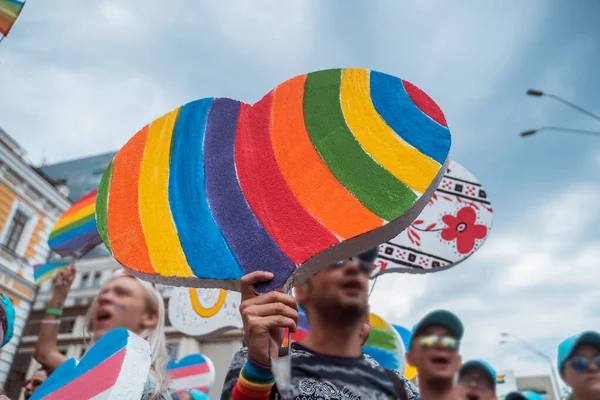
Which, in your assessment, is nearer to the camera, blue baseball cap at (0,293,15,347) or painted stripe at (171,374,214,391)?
blue baseball cap at (0,293,15,347)

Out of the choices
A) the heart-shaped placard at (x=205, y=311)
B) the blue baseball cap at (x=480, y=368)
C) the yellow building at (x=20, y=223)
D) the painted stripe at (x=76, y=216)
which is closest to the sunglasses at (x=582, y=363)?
the blue baseball cap at (x=480, y=368)

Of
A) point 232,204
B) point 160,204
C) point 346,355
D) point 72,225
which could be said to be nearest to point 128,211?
point 160,204

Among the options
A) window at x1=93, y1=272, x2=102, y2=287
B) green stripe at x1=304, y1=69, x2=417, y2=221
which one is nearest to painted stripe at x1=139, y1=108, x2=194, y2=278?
green stripe at x1=304, y1=69, x2=417, y2=221

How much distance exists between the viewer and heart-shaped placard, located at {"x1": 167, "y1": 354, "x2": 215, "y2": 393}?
13.2 feet

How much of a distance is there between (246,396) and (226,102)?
0.76 metres

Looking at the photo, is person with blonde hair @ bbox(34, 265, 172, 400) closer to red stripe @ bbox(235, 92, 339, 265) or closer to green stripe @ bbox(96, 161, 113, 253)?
green stripe @ bbox(96, 161, 113, 253)

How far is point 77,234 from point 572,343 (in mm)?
2703

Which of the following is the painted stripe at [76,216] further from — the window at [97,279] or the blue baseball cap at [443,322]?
the window at [97,279]

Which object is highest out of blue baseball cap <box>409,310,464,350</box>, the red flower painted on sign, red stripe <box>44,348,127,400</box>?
the red flower painted on sign

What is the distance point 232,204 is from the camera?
111 centimetres

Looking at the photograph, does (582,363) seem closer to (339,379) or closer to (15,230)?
(339,379)

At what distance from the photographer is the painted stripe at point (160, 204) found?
1.08 m

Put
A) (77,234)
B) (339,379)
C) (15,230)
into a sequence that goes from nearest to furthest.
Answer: (339,379), (77,234), (15,230)

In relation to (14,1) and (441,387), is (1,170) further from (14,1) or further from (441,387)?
(441,387)
